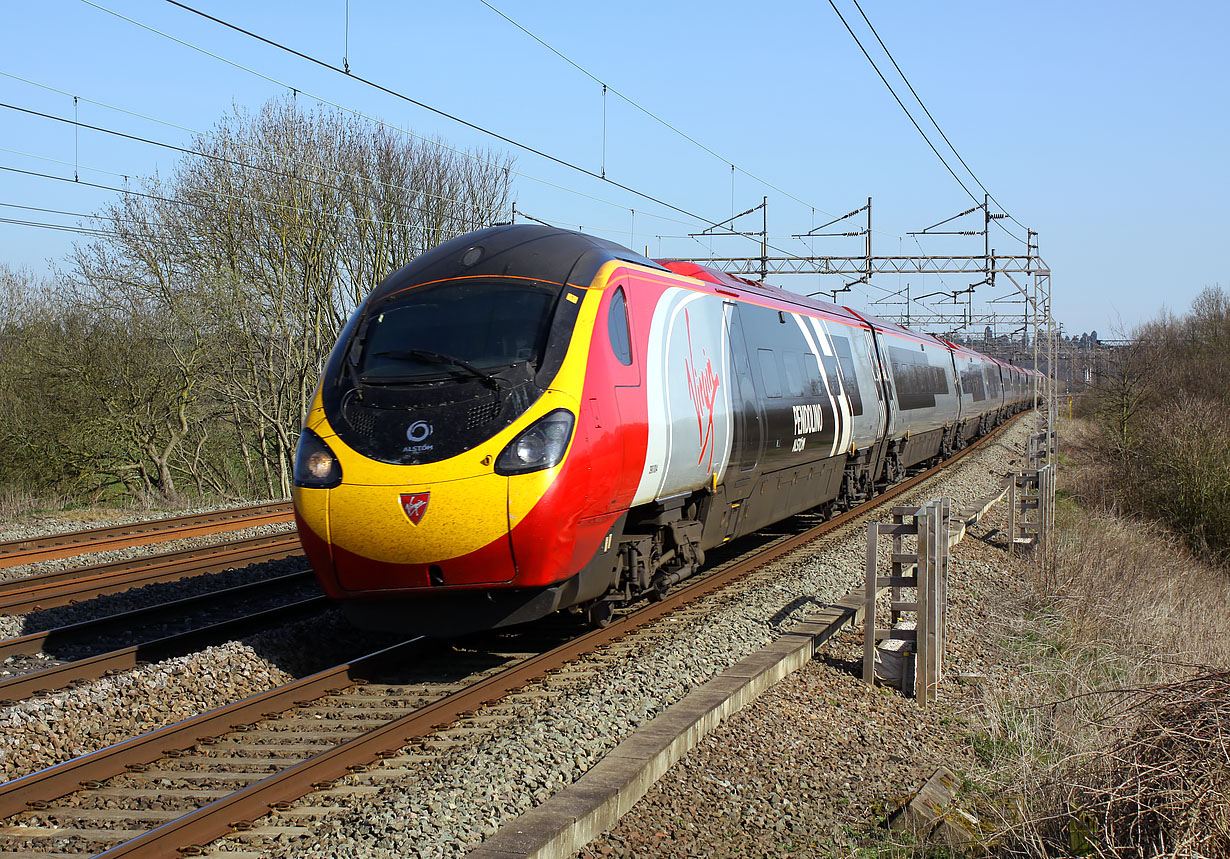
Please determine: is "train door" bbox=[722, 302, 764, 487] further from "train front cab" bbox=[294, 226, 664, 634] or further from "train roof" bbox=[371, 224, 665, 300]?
"train front cab" bbox=[294, 226, 664, 634]

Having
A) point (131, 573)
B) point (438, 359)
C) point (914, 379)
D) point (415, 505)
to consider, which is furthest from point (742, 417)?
point (914, 379)

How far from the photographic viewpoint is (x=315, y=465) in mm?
6883

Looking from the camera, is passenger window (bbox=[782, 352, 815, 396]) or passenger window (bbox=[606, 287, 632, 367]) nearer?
passenger window (bbox=[606, 287, 632, 367])

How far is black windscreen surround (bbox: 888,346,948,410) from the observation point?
18734mm

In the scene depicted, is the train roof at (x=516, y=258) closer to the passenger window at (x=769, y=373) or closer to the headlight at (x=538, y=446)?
the headlight at (x=538, y=446)

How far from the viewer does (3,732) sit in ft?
18.7

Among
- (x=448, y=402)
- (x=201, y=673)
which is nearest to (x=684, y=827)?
(x=448, y=402)

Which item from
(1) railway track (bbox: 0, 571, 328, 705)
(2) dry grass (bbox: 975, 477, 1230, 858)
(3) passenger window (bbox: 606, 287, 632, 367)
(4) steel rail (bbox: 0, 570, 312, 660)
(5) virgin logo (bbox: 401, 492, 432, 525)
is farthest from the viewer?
(4) steel rail (bbox: 0, 570, 312, 660)

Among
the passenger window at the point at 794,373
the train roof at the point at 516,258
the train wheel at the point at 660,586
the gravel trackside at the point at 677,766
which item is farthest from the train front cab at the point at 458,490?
the passenger window at the point at 794,373

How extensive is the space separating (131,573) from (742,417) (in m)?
6.71

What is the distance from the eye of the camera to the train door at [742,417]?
9.70 m

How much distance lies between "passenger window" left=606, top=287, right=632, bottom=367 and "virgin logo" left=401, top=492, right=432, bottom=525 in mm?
1811

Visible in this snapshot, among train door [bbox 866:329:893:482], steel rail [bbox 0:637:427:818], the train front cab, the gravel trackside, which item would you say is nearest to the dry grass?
the gravel trackside

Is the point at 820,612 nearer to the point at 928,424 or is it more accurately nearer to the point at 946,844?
the point at 946,844
